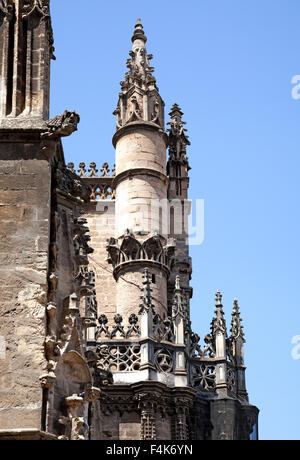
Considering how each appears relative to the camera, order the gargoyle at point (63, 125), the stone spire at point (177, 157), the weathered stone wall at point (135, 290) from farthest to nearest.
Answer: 1. the stone spire at point (177, 157)
2. the weathered stone wall at point (135, 290)
3. the gargoyle at point (63, 125)

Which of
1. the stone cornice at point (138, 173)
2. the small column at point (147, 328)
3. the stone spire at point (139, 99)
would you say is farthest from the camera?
the stone spire at point (139, 99)

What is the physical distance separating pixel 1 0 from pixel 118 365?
Answer: 11.4 metres

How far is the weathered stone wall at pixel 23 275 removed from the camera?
460 inches

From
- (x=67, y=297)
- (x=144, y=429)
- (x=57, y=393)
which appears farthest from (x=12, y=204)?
(x=144, y=429)

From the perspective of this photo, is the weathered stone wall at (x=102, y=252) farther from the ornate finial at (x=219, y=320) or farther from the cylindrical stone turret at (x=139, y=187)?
the ornate finial at (x=219, y=320)

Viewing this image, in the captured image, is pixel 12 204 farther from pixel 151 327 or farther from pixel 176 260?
pixel 176 260

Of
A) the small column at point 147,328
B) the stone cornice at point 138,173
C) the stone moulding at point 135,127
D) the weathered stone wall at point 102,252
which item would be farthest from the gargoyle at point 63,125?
the stone moulding at point 135,127

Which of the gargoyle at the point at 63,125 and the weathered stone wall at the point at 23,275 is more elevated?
the gargoyle at the point at 63,125

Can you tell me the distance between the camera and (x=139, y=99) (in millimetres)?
27219

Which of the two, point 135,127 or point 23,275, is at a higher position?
point 135,127

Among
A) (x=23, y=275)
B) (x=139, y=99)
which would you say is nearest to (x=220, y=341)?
(x=139, y=99)

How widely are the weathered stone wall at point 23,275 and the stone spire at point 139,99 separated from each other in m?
14.4

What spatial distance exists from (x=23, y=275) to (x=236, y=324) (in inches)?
554

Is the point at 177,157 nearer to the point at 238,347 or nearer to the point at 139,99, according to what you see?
the point at 139,99
